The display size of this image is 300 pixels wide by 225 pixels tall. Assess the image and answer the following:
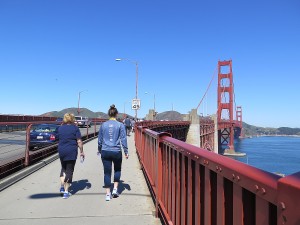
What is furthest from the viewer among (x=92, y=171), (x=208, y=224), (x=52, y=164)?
(x=52, y=164)

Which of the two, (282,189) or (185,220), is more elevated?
(282,189)

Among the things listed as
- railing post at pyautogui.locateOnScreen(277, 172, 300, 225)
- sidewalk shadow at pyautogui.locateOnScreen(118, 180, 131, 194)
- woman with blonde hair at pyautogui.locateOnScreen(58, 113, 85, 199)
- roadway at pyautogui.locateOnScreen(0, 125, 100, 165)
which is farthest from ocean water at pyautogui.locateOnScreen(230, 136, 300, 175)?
railing post at pyautogui.locateOnScreen(277, 172, 300, 225)

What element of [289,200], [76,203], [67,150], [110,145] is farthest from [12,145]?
[289,200]

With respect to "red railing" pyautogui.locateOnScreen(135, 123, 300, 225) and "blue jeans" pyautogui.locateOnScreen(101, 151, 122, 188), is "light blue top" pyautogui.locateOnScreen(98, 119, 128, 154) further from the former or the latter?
"red railing" pyautogui.locateOnScreen(135, 123, 300, 225)

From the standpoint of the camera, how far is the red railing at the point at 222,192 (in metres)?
1.44

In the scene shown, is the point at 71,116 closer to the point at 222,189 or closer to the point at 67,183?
the point at 67,183

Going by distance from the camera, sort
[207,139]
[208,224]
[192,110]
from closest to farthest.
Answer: [208,224], [192,110], [207,139]

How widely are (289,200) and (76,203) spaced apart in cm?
544

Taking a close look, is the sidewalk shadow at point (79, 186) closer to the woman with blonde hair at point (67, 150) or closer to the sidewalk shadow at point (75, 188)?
the sidewalk shadow at point (75, 188)

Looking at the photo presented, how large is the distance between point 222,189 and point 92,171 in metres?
8.00

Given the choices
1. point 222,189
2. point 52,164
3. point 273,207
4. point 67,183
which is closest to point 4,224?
point 67,183

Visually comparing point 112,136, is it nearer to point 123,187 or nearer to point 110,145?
point 110,145

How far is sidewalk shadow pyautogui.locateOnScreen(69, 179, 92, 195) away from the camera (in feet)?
24.4

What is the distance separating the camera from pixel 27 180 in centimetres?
836
